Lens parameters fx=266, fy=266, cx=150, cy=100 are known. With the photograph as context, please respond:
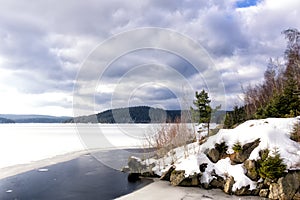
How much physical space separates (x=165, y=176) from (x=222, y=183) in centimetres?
244

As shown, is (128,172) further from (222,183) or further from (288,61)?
(288,61)

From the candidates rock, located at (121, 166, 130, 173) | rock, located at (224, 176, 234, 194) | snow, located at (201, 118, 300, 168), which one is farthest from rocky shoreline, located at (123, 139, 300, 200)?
rock, located at (121, 166, 130, 173)

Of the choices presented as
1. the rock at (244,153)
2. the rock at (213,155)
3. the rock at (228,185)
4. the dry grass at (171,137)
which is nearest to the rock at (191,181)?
the rock at (228,185)

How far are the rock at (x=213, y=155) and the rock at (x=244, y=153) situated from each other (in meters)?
0.79

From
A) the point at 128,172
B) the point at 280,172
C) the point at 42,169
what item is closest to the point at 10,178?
the point at 42,169

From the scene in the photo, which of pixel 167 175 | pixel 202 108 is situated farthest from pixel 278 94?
pixel 167 175

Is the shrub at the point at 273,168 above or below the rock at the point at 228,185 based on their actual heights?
above

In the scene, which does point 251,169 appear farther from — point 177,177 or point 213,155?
point 177,177

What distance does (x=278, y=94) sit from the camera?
56.3ft

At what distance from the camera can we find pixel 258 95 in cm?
2728

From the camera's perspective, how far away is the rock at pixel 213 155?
11.3 m

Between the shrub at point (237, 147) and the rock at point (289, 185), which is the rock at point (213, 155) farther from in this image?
the rock at point (289, 185)

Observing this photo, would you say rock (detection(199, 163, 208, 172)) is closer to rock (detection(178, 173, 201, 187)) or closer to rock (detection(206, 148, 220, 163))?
rock (detection(178, 173, 201, 187))

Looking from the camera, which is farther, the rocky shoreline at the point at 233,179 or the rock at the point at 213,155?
the rock at the point at 213,155
